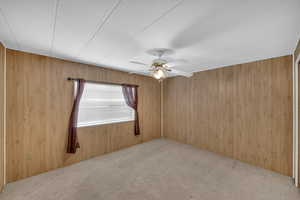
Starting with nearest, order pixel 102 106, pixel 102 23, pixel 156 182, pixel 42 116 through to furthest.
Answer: pixel 102 23 < pixel 156 182 < pixel 42 116 < pixel 102 106

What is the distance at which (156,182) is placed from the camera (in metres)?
2.18

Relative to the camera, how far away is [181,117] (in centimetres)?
423

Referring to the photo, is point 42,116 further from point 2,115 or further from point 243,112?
point 243,112

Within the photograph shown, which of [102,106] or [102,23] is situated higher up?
[102,23]

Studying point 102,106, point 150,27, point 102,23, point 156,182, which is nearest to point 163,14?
point 150,27

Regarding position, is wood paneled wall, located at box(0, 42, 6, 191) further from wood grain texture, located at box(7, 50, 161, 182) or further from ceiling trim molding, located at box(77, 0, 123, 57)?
ceiling trim molding, located at box(77, 0, 123, 57)

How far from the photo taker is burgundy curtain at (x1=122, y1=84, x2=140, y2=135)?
374cm

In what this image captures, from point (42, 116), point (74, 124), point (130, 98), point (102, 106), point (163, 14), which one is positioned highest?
point (163, 14)

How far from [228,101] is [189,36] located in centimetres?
221

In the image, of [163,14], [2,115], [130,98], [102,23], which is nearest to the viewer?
[163,14]

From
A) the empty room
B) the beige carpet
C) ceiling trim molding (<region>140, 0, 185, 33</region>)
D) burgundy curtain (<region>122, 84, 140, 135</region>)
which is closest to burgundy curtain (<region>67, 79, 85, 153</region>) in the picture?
the empty room

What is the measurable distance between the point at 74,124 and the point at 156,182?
2.07 m

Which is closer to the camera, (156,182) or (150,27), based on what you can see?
(150,27)

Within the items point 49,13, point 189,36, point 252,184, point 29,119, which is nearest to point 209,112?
point 252,184
